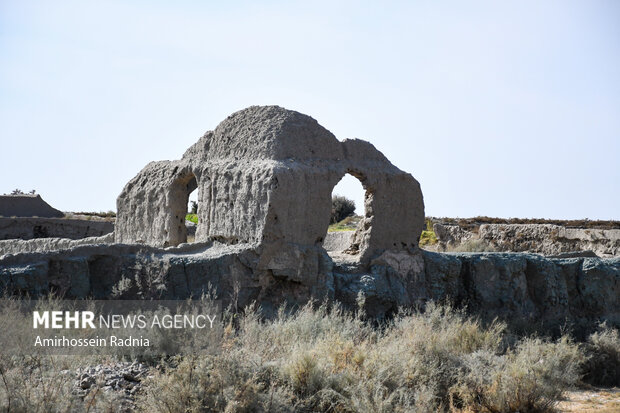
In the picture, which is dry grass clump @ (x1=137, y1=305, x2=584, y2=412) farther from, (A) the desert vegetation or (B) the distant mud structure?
(B) the distant mud structure

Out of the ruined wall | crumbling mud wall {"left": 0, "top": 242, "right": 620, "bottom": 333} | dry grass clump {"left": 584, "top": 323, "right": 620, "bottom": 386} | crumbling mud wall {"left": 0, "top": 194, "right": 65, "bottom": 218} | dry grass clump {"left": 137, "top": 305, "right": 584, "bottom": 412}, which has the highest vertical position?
crumbling mud wall {"left": 0, "top": 194, "right": 65, "bottom": 218}

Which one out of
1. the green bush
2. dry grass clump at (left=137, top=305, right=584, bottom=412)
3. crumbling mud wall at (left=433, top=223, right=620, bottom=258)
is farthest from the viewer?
the green bush

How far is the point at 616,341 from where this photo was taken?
39.3 feet

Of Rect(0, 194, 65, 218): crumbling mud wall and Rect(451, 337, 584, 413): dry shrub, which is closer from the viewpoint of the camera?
Rect(451, 337, 584, 413): dry shrub

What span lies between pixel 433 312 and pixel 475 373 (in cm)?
232

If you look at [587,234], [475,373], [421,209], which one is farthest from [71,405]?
[587,234]

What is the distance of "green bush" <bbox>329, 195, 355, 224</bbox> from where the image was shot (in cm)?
3328

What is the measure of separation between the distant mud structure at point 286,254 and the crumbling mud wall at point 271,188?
0.02 metres

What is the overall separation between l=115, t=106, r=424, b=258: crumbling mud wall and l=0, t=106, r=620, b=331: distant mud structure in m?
0.02

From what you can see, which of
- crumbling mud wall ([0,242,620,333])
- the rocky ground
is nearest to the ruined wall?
crumbling mud wall ([0,242,620,333])

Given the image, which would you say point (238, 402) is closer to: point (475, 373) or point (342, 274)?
point (475, 373)

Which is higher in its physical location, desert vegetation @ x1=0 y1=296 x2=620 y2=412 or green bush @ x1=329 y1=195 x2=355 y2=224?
green bush @ x1=329 y1=195 x2=355 y2=224

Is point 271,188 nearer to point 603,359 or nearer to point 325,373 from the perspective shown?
point 325,373

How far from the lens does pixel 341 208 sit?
34.0 metres
